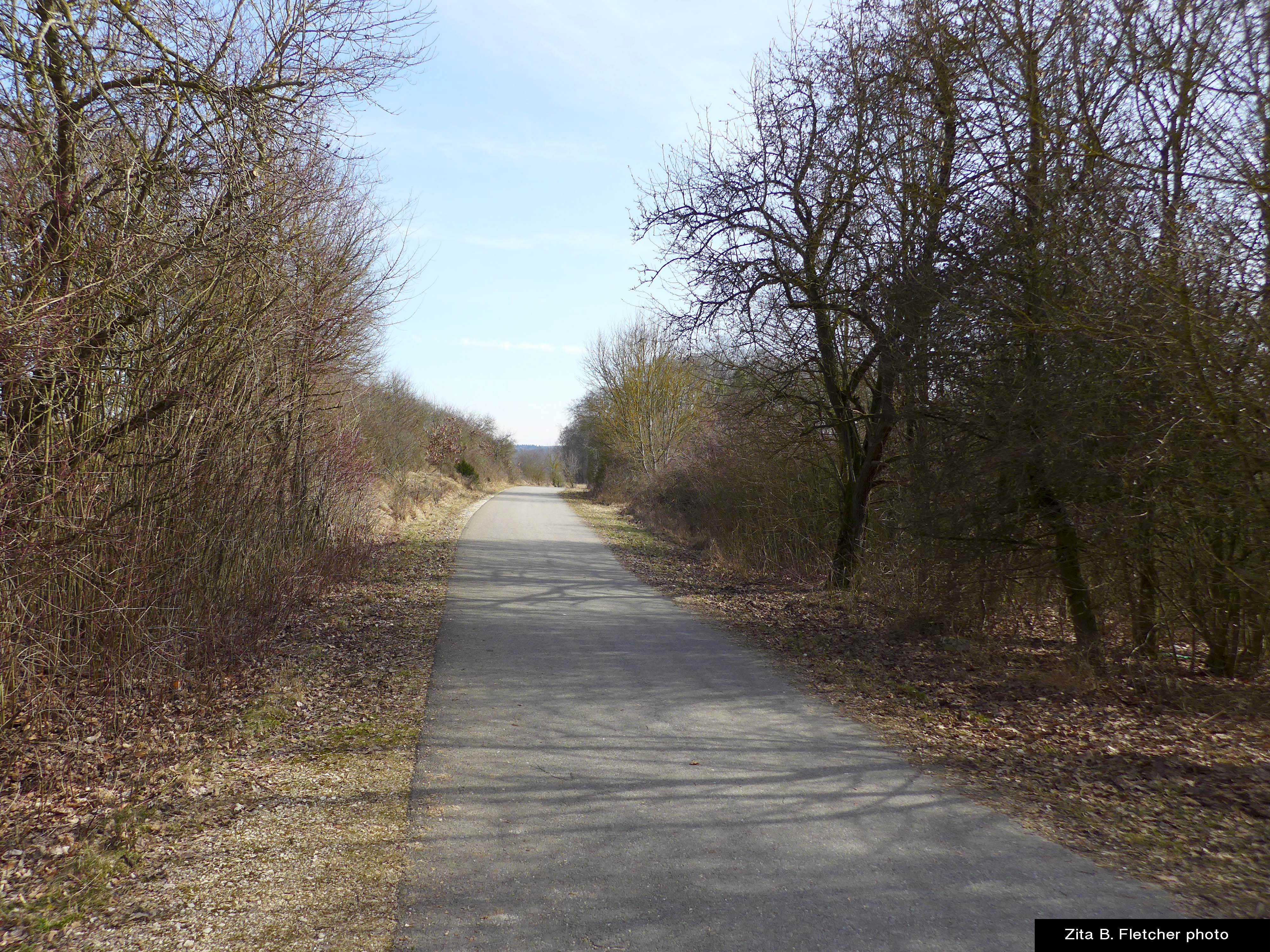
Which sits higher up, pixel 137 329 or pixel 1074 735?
pixel 137 329

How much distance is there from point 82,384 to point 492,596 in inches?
270

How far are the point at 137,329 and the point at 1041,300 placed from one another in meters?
7.45

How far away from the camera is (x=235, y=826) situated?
4.25 m

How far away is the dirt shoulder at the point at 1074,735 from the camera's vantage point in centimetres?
423

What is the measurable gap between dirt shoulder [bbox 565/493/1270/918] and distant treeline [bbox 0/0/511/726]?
5.61m

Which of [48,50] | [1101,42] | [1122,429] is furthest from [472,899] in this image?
[1101,42]

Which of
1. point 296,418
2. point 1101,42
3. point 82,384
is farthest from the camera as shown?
point 296,418

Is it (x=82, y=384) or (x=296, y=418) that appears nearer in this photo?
(x=82, y=384)

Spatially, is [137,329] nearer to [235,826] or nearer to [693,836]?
[235,826]

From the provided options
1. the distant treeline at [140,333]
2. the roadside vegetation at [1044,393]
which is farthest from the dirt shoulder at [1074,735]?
the distant treeline at [140,333]

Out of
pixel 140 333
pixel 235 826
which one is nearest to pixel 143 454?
pixel 140 333

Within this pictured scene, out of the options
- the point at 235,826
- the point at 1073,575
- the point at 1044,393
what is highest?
the point at 1044,393

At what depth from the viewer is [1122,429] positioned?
6.68m

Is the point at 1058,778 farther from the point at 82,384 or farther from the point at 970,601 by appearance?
the point at 82,384
